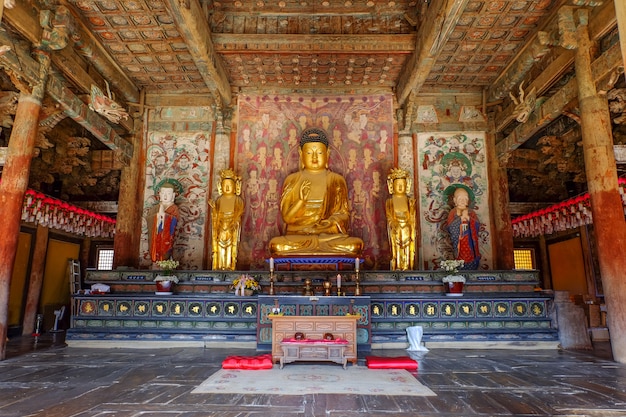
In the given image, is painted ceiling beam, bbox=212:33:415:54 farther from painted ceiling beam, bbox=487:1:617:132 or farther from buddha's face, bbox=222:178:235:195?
buddha's face, bbox=222:178:235:195

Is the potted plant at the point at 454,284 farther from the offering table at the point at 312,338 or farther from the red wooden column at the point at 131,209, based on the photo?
the red wooden column at the point at 131,209

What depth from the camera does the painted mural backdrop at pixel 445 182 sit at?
821 centimetres

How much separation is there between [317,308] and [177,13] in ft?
14.6

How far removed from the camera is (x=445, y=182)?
334 inches

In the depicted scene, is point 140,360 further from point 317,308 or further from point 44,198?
point 44,198

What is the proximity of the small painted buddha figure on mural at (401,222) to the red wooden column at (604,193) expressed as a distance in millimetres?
2942

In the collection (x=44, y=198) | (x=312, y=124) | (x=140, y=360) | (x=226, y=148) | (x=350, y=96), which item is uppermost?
(x=350, y=96)

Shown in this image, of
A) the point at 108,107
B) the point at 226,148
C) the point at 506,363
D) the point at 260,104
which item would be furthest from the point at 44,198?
the point at 506,363

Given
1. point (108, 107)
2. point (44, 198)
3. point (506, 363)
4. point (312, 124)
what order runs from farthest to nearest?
1. point (312, 124)
2. point (44, 198)
3. point (108, 107)
4. point (506, 363)

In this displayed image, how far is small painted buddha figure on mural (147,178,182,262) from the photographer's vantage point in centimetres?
756

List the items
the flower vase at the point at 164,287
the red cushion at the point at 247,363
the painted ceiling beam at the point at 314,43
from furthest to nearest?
the painted ceiling beam at the point at 314,43
the flower vase at the point at 164,287
the red cushion at the point at 247,363

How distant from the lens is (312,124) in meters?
8.88

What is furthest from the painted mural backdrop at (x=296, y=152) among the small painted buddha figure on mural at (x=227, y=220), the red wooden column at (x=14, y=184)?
the red wooden column at (x=14, y=184)

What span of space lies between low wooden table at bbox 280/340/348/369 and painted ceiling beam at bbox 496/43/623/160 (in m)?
4.69
